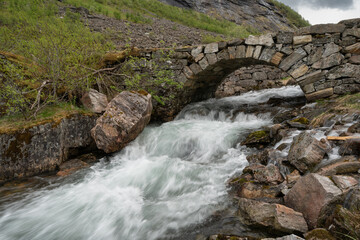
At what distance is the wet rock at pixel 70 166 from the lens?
3848 mm

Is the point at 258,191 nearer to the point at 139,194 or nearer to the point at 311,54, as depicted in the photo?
the point at 139,194

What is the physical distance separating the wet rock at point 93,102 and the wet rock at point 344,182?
4.67m

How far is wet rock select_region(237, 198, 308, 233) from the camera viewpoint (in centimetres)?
174

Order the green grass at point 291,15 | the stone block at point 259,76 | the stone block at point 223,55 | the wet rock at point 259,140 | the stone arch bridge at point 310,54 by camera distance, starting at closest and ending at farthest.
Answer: the wet rock at point 259,140, the stone arch bridge at point 310,54, the stone block at point 223,55, the stone block at point 259,76, the green grass at point 291,15

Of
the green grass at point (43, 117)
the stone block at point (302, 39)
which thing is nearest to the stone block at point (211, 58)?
the stone block at point (302, 39)

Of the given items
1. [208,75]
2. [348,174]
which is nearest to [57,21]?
[208,75]

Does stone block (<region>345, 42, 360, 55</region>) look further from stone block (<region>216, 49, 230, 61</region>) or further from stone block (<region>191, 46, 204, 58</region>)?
stone block (<region>191, 46, 204, 58</region>)

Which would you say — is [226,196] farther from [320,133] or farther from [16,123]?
[16,123]

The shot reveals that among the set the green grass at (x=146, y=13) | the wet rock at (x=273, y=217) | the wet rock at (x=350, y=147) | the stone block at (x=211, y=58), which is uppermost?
the green grass at (x=146, y=13)

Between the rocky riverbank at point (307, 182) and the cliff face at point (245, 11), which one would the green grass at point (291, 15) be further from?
the rocky riverbank at point (307, 182)

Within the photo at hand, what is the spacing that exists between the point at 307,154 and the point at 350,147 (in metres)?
0.49

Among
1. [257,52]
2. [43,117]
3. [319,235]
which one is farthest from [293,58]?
[43,117]

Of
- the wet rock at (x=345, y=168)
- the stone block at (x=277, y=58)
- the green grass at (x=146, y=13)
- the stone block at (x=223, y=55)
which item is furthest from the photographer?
the green grass at (x=146, y=13)

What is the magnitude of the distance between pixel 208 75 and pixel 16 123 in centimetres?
569
